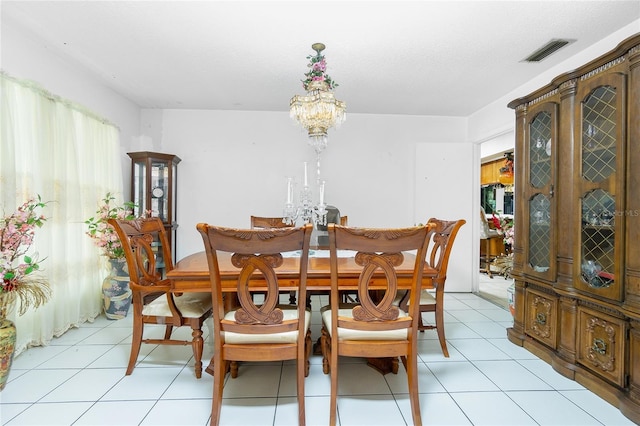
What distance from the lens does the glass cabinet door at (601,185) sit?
5.66 feet

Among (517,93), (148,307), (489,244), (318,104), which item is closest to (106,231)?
(148,307)

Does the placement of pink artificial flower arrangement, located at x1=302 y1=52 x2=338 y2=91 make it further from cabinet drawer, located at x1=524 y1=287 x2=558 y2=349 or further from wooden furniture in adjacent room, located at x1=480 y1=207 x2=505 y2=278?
wooden furniture in adjacent room, located at x1=480 y1=207 x2=505 y2=278

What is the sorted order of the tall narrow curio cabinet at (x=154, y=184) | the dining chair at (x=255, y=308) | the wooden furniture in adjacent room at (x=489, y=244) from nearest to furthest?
the dining chair at (x=255, y=308)
the tall narrow curio cabinet at (x=154, y=184)
the wooden furniture in adjacent room at (x=489, y=244)

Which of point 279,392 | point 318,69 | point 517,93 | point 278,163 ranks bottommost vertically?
point 279,392

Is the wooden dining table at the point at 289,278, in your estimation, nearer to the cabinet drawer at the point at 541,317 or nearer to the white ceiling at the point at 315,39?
the cabinet drawer at the point at 541,317

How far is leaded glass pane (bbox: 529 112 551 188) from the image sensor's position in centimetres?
227

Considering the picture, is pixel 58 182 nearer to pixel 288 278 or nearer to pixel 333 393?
pixel 288 278

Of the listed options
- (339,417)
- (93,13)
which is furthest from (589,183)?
(93,13)

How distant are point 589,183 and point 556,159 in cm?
31

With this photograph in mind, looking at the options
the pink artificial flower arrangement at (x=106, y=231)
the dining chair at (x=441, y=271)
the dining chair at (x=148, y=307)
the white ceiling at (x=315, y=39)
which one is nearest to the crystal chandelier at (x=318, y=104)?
the white ceiling at (x=315, y=39)

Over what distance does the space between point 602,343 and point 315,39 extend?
276cm

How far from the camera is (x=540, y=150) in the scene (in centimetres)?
235

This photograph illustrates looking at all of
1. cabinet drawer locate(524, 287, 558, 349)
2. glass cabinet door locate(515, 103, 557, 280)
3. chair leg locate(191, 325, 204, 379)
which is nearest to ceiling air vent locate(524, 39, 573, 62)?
glass cabinet door locate(515, 103, 557, 280)

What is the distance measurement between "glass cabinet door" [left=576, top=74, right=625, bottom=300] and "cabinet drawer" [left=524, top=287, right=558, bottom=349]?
320 mm
